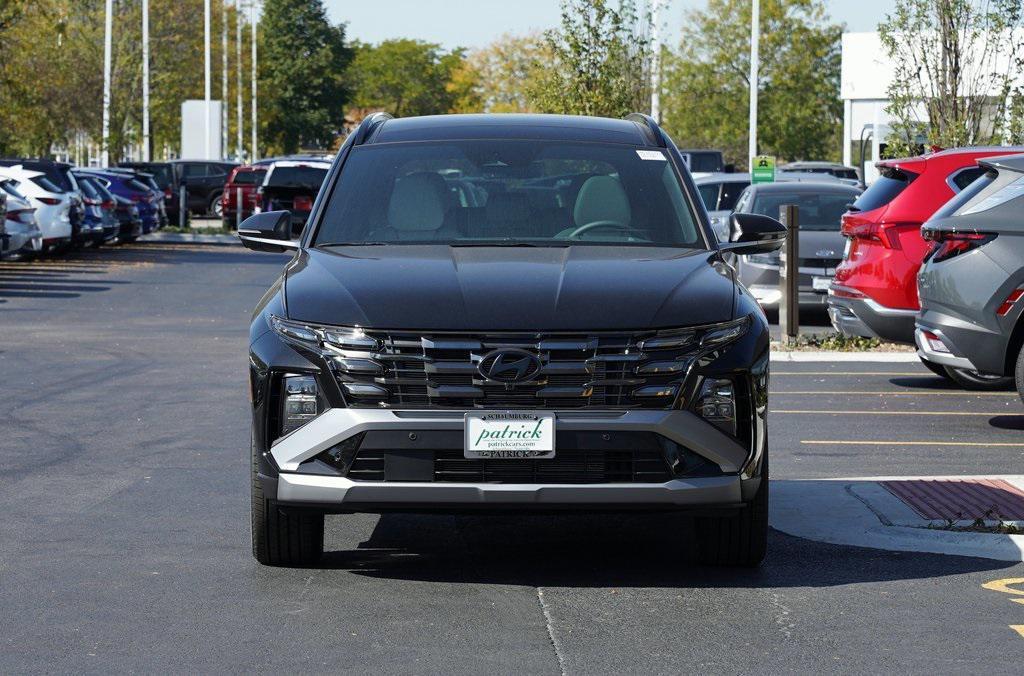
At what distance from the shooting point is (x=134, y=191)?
4053cm

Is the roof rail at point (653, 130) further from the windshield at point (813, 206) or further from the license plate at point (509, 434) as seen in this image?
the windshield at point (813, 206)

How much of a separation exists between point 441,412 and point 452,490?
0.92ft

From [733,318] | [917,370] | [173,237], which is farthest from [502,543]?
[173,237]

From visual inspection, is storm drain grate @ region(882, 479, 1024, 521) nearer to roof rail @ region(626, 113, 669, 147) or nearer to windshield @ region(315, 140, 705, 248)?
windshield @ region(315, 140, 705, 248)

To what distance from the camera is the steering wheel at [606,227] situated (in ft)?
25.5

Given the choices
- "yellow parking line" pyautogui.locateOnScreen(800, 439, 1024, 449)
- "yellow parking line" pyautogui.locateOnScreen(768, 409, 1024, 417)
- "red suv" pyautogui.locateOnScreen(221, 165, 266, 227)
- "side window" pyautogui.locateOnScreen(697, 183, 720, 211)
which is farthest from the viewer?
"red suv" pyautogui.locateOnScreen(221, 165, 266, 227)

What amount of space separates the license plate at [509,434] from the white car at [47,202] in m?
26.5

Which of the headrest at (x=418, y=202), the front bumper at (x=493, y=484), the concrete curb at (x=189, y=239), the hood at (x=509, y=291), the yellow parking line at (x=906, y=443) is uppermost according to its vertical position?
the headrest at (x=418, y=202)

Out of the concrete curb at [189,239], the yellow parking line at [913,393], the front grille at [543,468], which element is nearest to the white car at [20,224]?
the concrete curb at [189,239]

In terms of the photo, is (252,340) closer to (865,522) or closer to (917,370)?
(865,522)

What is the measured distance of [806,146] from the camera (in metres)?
78.7

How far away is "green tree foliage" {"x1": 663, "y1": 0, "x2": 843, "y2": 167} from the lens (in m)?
77.1

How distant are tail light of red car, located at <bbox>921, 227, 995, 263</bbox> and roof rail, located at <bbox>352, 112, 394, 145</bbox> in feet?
13.8

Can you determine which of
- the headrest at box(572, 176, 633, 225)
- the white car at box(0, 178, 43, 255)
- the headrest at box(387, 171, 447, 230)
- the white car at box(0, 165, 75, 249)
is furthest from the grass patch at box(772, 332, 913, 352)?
the white car at box(0, 165, 75, 249)
